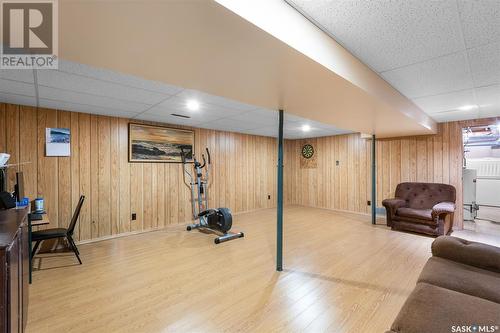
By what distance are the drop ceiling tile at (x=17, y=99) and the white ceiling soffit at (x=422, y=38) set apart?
353 cm

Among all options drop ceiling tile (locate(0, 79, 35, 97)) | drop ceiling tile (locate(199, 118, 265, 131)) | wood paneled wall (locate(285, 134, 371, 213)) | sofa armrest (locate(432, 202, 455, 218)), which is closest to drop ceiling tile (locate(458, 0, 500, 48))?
sofa armrest (locate(432, 202, 455, 218))

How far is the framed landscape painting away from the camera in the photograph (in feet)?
14.2

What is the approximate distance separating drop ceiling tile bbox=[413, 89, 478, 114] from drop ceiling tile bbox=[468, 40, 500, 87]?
1.12 feet

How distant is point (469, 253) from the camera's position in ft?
5.37

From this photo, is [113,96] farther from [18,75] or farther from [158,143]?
[158,143]

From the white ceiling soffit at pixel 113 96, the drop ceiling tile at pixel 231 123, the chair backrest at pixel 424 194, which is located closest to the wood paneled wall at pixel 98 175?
the white ceiling soffit at pixel 113 96

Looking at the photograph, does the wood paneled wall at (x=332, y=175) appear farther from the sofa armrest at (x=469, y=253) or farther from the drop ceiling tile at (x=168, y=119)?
the sofa armrest at (x=469, y=253)

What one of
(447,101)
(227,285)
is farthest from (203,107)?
(447,101)

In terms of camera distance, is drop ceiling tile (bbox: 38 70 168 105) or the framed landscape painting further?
the framed landscape painting

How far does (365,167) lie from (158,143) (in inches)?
200

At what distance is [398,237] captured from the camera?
157 inches

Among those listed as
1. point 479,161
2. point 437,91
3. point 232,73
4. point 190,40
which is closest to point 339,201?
point 437,91

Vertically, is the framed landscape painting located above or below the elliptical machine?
above
